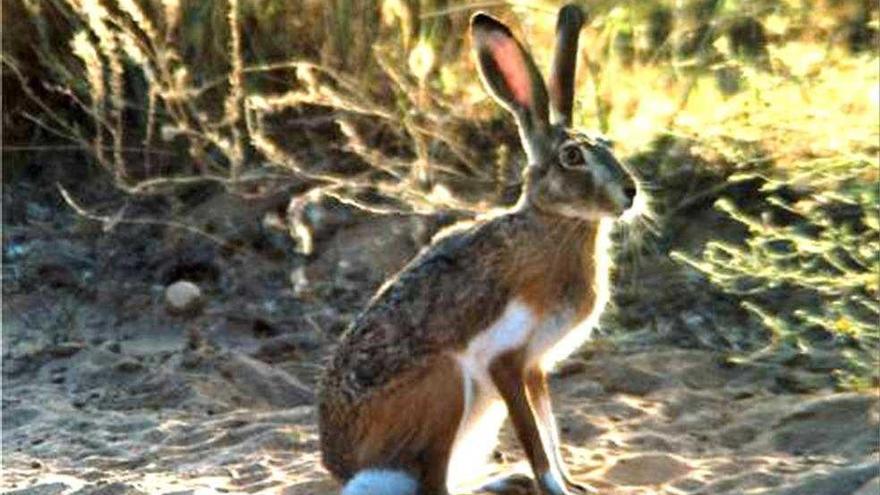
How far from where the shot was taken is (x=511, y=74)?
5.75 m

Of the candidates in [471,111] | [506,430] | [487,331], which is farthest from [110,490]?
[471,111]

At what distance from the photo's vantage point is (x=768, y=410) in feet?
21.8

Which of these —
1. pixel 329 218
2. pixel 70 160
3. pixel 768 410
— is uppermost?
pixel 70 160

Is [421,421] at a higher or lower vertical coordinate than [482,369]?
lower

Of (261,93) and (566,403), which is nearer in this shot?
(566,403)

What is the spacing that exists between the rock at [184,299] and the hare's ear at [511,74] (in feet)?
10.2

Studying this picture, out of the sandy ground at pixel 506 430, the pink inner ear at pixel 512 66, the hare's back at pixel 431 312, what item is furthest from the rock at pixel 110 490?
the pink inner ear at pixel 512 66

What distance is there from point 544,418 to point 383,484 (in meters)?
0.45

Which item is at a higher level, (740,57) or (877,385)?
(740,57)

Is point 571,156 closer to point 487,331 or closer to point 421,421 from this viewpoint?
point 487,331

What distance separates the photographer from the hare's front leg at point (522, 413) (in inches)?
215

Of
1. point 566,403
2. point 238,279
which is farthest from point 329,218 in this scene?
point 566,403

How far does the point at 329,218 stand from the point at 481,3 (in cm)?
145

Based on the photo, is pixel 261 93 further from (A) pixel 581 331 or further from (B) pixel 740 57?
(A) pixel 581 331
